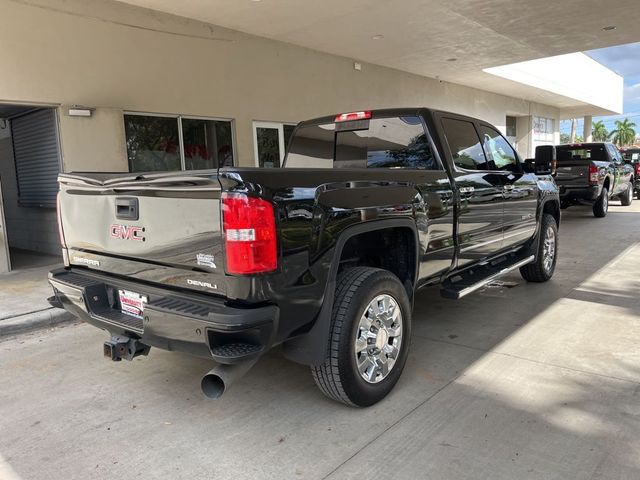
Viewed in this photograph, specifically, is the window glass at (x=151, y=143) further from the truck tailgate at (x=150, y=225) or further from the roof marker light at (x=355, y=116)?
the truck tailgate at (x=150, y=225)

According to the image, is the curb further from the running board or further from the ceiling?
the ceiling

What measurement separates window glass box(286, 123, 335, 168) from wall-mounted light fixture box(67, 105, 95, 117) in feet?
15.3

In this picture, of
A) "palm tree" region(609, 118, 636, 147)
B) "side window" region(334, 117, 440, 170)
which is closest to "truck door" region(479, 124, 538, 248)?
"side window" region(334, 117, 440, 170)

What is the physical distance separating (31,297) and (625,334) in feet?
21.9

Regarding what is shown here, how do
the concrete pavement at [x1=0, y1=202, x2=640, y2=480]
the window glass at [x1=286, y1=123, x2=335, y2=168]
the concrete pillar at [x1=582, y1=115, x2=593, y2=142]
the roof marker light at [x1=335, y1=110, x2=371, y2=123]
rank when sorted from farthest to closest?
1. the concrete pillar at [x1=582, y1=115, x2=593, y2=142]
2. the window glass at [x1=286, y1=123, x2=335, y2=168]
3. the roof marker light at [x1=335, y1=110, x2=371, y2=123]
4. the concrete pavement at [x1=0, y1=202, x2=640, y2=480]

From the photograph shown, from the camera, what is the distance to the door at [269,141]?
36.5 ft

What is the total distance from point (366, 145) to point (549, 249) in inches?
134

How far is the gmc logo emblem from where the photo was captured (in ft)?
10.1

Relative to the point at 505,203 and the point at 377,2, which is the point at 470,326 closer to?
the point at 505,203

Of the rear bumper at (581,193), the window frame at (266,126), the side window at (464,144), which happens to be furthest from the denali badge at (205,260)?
the rear bumper at (581,193)

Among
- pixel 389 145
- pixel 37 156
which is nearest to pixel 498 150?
pixel 389 145

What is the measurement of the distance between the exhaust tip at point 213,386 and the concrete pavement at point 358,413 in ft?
1.48

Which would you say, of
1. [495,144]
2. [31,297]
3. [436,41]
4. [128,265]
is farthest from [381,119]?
[436,41]

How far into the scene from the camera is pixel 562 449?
9.29ft
